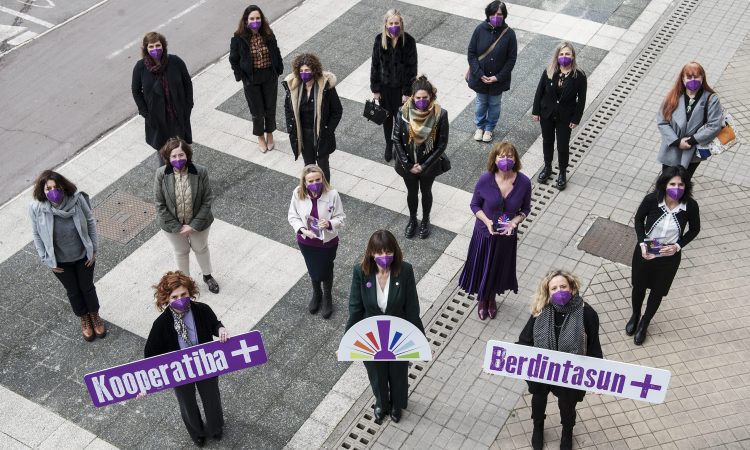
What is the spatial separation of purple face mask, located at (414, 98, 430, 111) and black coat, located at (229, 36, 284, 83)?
265cm

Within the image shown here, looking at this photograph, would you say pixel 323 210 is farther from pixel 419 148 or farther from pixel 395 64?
pixel 395 64

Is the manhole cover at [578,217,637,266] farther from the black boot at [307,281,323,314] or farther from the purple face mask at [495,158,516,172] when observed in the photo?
the black boot at [307,281,323,314]

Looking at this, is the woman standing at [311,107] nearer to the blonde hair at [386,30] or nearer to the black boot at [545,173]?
the blonde hair at [386,30]

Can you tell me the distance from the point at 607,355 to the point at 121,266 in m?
4.99

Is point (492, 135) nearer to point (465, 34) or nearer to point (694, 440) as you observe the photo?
point (465, 34)

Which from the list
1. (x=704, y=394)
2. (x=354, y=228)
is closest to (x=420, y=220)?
(x=354, y=228)

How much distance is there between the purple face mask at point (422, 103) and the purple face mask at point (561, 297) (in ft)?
9.45

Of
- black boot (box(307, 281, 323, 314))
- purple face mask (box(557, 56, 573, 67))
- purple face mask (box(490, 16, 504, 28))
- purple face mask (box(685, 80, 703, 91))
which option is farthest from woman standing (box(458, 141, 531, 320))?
purple face mask (box(490, 16, 504, 28))

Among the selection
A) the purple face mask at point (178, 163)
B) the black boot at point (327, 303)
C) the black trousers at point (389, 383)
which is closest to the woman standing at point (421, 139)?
the black boot at point (327, 303)

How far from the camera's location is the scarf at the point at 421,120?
28.8 feet

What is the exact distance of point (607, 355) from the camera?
8.28 meters

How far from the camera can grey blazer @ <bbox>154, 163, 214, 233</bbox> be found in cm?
829

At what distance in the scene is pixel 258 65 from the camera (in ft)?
35.1

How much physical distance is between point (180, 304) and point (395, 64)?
478cm
